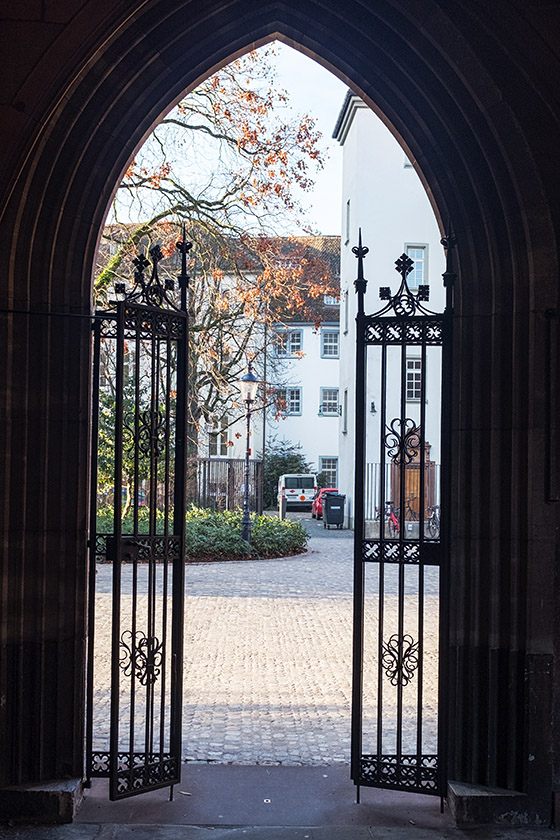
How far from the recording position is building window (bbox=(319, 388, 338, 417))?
141ft

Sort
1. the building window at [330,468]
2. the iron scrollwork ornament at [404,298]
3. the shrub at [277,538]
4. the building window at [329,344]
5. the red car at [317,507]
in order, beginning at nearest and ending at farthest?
the iron scrollwork ornament at [404,298] → the shrub at [277,538] → the red car at [317,507] → the building window at [330,468] → the building window at [329,344]

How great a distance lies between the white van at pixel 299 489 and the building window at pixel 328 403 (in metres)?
6.68

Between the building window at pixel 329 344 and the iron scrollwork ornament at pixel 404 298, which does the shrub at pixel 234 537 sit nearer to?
the iron scrollwork ornament at pixel 404 298

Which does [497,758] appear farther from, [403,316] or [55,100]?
[55,100]

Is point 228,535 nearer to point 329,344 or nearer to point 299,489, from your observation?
point 299,489

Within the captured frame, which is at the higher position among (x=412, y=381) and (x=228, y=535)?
(x=412, y=381)

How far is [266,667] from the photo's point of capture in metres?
9.29

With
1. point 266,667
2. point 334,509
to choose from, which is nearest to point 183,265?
point 266,667

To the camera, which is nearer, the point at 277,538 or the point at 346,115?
the point at 277,538

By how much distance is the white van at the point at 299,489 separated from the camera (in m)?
36.8

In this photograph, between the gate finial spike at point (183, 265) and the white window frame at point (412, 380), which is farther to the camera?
the white window frame at point (412, 380)

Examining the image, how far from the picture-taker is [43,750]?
5.17m

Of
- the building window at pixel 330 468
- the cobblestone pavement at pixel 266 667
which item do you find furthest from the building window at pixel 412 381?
the building window at pixel 330 468

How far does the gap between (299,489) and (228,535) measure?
1740cm
